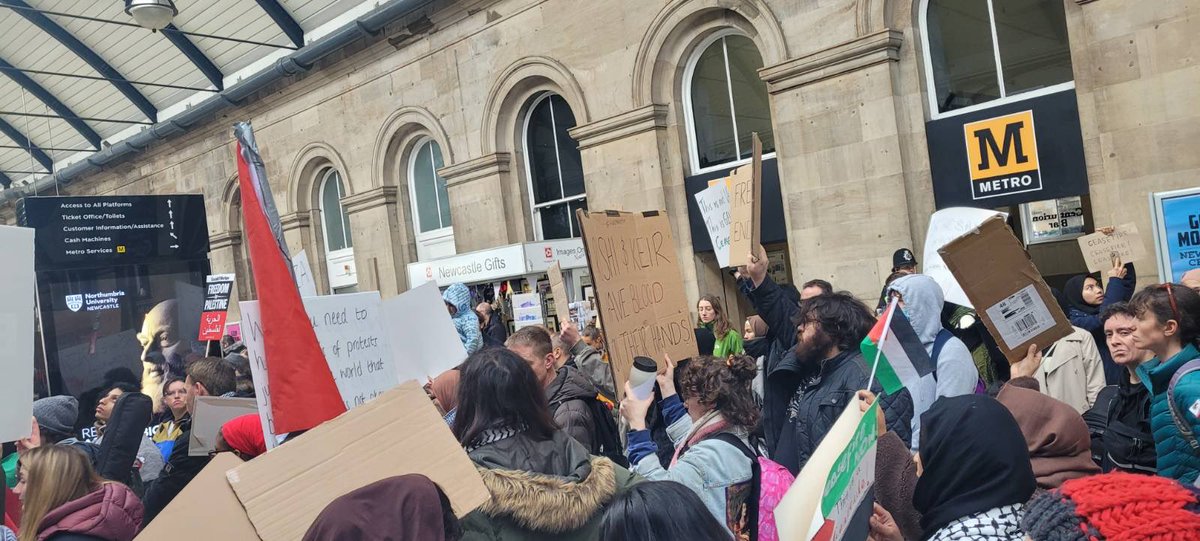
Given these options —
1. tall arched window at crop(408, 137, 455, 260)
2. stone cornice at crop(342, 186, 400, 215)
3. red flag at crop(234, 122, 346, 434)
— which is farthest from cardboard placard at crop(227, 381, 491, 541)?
stone cornice at crop(342, 186, 400, 215)

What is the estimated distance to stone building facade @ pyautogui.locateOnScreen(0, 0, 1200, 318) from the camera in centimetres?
891

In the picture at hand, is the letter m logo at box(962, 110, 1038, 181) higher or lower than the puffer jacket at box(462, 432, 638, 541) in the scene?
higher

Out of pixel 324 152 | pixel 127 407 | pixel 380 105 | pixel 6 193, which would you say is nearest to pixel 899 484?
pixel 127 407

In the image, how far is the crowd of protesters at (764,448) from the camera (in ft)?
7.27

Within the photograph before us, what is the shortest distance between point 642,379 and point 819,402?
830 millimetres

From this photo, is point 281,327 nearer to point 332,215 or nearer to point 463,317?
point 463,317

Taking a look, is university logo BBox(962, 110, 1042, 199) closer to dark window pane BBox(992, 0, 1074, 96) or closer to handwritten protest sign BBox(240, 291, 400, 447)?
dark window pane BBox(992, 0, 1074, 96)

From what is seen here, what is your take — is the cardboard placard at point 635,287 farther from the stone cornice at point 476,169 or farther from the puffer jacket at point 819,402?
the stone cornice at point 476,169

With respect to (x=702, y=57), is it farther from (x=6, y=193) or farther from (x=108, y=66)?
(x=6, y=193)

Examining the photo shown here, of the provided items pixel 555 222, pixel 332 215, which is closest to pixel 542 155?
pixel 555 222

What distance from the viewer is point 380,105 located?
17.5 m

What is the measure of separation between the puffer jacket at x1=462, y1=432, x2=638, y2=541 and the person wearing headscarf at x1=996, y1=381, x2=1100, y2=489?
1.34 m

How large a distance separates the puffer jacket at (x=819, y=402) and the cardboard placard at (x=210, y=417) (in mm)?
2660

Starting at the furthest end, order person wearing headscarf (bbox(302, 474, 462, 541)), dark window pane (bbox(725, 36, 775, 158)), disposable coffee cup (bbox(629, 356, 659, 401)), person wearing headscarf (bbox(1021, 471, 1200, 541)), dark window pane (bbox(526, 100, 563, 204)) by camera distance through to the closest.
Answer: dark window pane (bbox(526, 100, 563, 204)) → dark window pane (bbox(725, 36, 775, 158)) → disposable coffee cup (bbox(629, 356, 659, 401)) → person wearing headscarf (bbox(302, 474, 462, 541)) → person wearing headscarf (bbox(1021, 471, 1200, 541))
